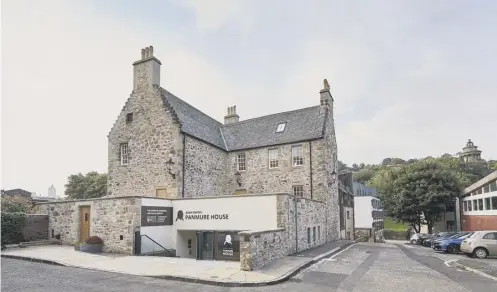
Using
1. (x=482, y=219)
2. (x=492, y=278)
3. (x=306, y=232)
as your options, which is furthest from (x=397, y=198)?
(x=492, y=278)

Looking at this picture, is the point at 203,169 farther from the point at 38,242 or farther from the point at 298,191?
the point at 38,242

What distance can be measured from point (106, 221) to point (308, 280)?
10724 millimetres

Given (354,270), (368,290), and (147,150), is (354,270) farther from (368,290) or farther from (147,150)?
(147,150)

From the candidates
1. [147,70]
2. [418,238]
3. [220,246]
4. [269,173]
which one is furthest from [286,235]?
[418,238]

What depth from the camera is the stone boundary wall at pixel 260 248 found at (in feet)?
38.1

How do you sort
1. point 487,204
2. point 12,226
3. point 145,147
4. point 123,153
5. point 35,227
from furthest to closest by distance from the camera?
point 487,204 → point 123,153 → point 145,147 → point 35,227 → point 12,226

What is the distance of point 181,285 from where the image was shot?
384 inches

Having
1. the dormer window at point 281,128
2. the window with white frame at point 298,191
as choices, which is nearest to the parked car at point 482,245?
the window with white frame at point 298,191

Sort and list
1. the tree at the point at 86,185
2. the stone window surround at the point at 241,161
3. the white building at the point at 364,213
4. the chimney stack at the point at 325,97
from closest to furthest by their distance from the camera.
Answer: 1. the chimney stack at the point at 325,97
2. the stone window surround at the point at 241,161
3. the tree at the point at 86,185
4. the white building at the point at 364,213

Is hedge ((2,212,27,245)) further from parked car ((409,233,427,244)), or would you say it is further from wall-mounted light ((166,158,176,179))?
parked car ((409,233,427,244))


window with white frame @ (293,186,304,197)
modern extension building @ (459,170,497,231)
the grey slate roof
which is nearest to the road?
window with white frame @ (293,186,304,197)

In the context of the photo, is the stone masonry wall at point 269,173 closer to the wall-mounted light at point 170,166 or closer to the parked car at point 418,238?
the wall-mounted light at point 170,166

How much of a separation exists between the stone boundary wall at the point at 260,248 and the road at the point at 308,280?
163 centimetres

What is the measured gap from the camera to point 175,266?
12.4 metres
